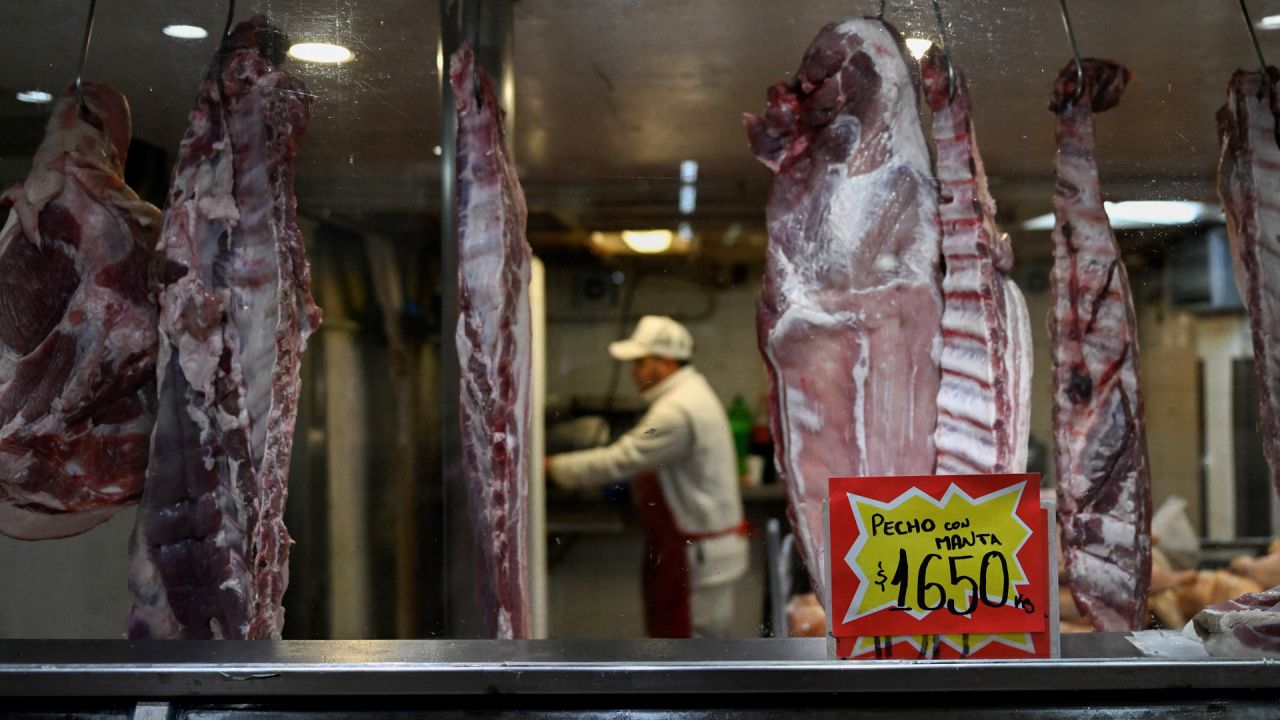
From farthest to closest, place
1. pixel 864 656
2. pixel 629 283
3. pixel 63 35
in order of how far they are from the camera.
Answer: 1. pixel 629 283
2. pixel 63 35
3. pixel 864 656

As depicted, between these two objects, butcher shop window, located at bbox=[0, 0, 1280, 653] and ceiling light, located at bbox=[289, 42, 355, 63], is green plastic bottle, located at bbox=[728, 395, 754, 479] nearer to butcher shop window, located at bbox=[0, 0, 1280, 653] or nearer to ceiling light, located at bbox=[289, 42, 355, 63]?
butcher shop window, located at bbox=[0, 0, 1280, 653]

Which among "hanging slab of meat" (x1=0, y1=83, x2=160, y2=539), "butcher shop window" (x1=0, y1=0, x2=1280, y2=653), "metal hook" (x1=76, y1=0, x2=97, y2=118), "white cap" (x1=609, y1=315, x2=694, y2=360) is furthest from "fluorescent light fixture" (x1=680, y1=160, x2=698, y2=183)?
"metal hook" (x1=76, y1=0, x2=97, y2=118)

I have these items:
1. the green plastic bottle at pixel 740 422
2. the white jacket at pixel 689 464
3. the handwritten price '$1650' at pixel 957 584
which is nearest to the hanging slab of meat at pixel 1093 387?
the handwritten price '$1650' at pixel 957 584

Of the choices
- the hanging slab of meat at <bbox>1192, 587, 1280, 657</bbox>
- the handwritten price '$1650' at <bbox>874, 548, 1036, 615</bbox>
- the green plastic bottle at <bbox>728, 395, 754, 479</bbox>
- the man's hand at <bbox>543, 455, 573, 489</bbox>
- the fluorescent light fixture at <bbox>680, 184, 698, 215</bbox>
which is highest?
the fluorescent light fixture at <bbox>680, 184, 698, 215</bbox>

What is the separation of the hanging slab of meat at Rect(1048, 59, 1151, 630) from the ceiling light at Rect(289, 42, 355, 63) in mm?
1227

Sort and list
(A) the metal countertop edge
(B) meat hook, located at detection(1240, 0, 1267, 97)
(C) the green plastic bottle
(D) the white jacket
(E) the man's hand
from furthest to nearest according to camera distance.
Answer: (C) the green plastic bottle < (E) the man's hand < (D) the white jacket < (B) meat hook, located at detection(1240, 0, 1267, 97) < (A) the metal countertop edge

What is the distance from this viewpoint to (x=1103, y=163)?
2.08m

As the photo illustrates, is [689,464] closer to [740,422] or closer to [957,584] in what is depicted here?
[740,422]

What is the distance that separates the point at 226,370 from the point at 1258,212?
1.77 metres

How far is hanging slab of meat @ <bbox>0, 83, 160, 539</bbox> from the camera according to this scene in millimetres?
1992

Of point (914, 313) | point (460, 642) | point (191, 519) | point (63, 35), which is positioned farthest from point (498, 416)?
point (63, 35)

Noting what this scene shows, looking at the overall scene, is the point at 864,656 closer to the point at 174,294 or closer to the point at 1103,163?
the point at 1103,163

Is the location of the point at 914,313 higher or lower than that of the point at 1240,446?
higher

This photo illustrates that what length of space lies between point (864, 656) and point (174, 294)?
1.26 meters
